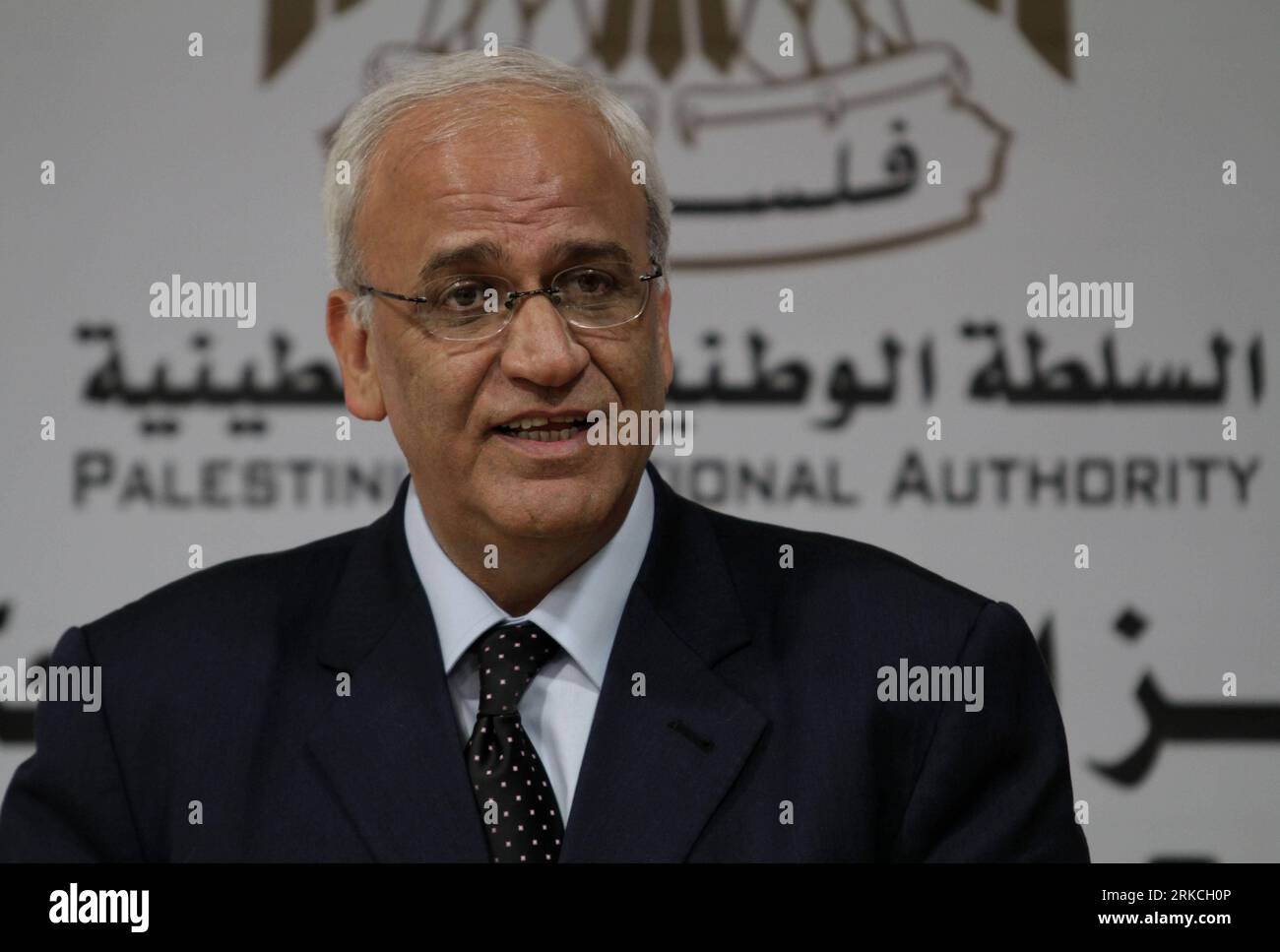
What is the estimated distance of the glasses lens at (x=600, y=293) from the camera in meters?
1.42

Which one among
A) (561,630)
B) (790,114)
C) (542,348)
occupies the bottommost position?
(561,630)

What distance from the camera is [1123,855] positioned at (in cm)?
264

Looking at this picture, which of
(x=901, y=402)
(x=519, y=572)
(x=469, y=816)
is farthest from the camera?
(x=901, y=402)

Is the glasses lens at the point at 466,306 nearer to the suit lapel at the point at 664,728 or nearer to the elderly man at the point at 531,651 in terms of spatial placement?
the elderly man at the point at 531,651

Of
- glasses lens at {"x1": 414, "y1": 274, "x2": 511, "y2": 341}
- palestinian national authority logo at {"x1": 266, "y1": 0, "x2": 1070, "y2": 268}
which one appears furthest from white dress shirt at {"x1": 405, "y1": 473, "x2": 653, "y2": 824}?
palestinian national authority logo at {"x1": 266, "y1": 0, "x2": 1070, "y2": 268}

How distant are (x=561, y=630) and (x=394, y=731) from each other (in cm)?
18

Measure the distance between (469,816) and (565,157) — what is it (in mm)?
608

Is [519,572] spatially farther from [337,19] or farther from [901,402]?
[337,19]

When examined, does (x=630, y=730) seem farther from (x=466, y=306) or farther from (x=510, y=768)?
(x=466, y=306)

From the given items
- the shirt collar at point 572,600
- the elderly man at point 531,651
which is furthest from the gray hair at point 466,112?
the shirt collar at point 572,600

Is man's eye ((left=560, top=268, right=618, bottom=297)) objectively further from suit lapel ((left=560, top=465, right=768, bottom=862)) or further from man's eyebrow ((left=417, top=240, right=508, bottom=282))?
suit lapel ((left=560, top=465, right=768, bottom=862))

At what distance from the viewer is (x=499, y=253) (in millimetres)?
1396

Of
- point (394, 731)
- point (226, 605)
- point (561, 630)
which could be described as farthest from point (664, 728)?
point (226, 605)
